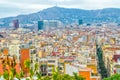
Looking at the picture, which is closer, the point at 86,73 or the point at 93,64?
the point at 86,73

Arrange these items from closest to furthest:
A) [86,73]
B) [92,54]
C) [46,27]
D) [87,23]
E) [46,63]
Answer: [86,73], [46,63], [92,54], [46,27], [87,23]

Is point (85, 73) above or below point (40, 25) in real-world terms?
above

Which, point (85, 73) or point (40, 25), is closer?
point (85, 73)

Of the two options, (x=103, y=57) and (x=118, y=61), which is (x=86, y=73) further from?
(x=103, y=57)

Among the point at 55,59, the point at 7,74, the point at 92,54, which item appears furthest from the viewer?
the point at 92,54

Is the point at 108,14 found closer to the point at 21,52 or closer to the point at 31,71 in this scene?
the point at 21,52

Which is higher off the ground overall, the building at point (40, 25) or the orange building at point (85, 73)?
the orange building at point (85, 73)

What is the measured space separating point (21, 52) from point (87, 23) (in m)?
167

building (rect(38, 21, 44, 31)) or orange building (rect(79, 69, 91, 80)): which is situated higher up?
orange building (rect(79, 69, 91, 80))

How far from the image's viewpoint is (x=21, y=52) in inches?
1262

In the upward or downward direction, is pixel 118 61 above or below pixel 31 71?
below

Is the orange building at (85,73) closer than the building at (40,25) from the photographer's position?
Yes

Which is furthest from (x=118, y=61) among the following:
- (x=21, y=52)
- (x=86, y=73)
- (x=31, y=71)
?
(x=31, y=71)

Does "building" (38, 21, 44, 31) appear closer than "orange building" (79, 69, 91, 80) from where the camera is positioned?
No
